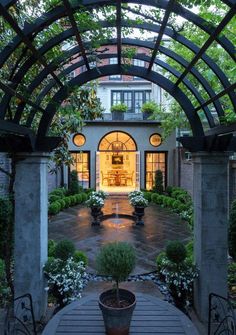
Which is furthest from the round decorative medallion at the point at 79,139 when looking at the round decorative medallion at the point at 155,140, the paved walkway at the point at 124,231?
the paved walkway at the point at 124,231

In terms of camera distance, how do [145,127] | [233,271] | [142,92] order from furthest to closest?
[142,92], [145,127], [233,271]

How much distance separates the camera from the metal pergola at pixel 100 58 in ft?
8.62

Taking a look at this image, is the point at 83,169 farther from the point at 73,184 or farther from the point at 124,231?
the point at 124,231

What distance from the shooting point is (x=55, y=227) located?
31.6 feet

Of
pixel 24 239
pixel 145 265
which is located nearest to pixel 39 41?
pixel 24 239

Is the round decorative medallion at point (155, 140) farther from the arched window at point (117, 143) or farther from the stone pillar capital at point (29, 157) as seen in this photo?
the stone pillar capital at point (29, 157)

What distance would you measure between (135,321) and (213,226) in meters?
1.87

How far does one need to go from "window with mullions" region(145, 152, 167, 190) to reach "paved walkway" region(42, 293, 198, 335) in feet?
42.5

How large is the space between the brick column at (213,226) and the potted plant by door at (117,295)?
171 centimetres

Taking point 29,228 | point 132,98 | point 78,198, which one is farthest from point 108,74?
point 132,98

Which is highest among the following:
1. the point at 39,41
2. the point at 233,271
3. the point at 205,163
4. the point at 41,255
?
the point at 39,41

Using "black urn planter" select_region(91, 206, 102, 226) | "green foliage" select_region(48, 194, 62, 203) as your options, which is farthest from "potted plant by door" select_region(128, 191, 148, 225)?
"green foliage" select_region(48, 194, 62, 203)

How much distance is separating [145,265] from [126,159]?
539 inches

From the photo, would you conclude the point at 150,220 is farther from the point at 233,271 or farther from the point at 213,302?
the point at 213,302
